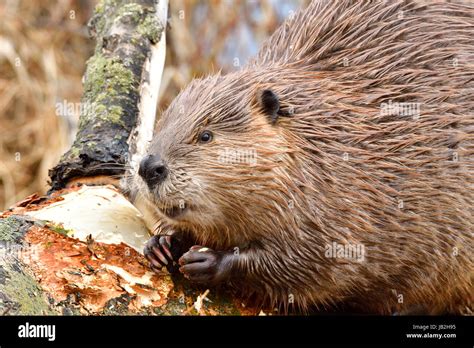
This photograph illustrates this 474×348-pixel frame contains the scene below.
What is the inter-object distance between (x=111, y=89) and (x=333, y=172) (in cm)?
178

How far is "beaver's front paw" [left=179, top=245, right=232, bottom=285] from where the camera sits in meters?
3.74

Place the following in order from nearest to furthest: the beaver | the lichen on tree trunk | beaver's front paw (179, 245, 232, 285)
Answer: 1. beaver's front paw (179, 245, 232, 285)
2. the beaver
3. the lichen on tree trunk

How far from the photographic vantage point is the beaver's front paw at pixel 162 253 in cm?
382

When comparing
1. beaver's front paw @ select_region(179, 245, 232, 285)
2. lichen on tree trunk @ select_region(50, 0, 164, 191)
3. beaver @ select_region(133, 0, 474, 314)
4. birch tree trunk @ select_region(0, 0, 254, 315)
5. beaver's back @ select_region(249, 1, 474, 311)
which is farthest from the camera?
lichen on tree trunk @ select_region(50, 0, 164, 191)

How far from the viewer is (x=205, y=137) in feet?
13.0

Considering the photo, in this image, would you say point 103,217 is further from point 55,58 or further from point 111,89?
point 55,58

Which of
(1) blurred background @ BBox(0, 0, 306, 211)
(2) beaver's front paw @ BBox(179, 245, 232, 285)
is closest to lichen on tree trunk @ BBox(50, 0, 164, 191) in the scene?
(2) beaver's front paw @ BBox(179, 245, 232, 285)

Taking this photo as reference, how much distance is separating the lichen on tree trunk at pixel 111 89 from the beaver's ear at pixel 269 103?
96cm

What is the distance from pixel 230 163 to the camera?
3863 millimetres

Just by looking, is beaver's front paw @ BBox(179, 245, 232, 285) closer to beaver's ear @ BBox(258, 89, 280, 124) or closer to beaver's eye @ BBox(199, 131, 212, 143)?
beaver's eye @ BBox(199, 131, 212, 143)

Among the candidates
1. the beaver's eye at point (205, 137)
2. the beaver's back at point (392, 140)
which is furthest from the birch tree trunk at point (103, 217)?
the beaver's back at point (392, 140)

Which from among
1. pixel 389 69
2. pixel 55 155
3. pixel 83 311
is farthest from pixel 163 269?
pixel 55 155

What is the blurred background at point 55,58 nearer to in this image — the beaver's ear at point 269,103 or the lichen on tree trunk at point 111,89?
the lichen on tree trunk at point 111,89

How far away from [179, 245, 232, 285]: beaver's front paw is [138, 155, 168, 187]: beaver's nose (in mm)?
392
